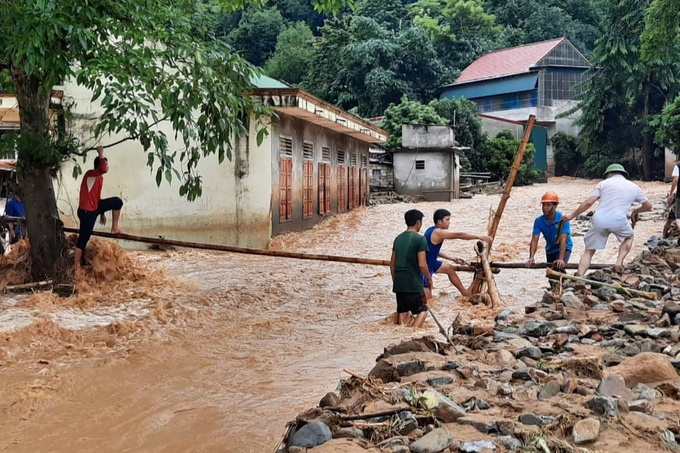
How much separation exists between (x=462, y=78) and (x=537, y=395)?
4025 cm

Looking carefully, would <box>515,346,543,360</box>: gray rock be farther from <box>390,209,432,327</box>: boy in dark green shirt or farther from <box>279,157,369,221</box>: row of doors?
<box>279,157,369,221</box>: row of doors

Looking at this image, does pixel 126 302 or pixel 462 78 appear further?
pixel 462 78

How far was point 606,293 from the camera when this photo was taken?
653 centimetres

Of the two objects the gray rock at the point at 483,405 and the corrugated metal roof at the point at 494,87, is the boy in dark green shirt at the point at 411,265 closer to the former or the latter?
the gray rock at the point at 483,405

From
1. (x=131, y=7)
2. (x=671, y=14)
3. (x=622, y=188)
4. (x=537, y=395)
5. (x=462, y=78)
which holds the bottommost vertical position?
(x=537, y=395)

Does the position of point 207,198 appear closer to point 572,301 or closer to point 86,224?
point 86,224

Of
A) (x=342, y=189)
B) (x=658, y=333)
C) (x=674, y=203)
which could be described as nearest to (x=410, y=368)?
(x=658, y=333)

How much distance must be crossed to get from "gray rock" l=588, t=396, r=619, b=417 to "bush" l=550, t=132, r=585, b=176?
3767 cm

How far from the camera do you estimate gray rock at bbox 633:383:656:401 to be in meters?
3.44

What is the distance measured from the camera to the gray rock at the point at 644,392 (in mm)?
3445

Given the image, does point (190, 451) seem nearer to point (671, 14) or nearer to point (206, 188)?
point (206, 188)

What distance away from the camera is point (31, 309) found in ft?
26.9

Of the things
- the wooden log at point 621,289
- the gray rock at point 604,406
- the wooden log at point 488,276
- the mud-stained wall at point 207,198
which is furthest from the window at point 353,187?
the gray rock at point 604,406

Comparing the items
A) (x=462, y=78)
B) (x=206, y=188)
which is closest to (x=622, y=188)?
(x=206, y=188)
